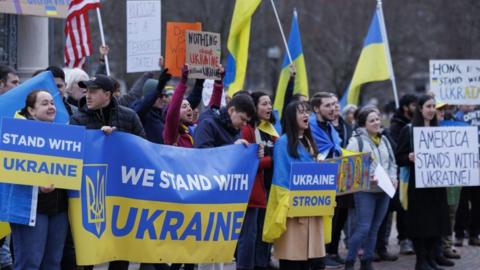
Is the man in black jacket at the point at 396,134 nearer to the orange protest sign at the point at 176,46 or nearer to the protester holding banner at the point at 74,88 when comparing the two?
the orange protest sign at the point at 176,46

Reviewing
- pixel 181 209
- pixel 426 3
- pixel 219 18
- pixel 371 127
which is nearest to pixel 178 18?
pixel 219 18

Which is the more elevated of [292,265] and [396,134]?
[396,134]

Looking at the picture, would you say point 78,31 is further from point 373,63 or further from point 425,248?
point 425,248

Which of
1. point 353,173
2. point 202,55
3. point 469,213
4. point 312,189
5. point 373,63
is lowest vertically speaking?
point 469,213

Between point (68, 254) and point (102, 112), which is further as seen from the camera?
point (68, 254)

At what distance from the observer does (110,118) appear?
793 cm

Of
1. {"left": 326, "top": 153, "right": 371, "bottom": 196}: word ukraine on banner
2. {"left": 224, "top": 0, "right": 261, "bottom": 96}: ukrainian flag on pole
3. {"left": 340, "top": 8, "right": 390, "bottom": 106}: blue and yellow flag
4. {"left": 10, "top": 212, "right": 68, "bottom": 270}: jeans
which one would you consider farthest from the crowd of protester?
{"left": 340, "top": 8, "right": 390, "bottom": 106}: blue and yellow flag

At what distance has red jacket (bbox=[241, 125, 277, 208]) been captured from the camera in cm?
902

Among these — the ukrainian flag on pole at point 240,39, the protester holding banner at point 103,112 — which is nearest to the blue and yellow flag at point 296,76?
the ukrainian flag on pole at point 240,39

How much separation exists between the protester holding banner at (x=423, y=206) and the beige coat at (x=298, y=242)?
7.16 ft

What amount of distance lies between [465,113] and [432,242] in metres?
3.27

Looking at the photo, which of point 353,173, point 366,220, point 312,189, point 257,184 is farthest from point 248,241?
point 366,220

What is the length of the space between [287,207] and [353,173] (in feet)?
4.86

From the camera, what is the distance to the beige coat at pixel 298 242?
8945 millimetres
